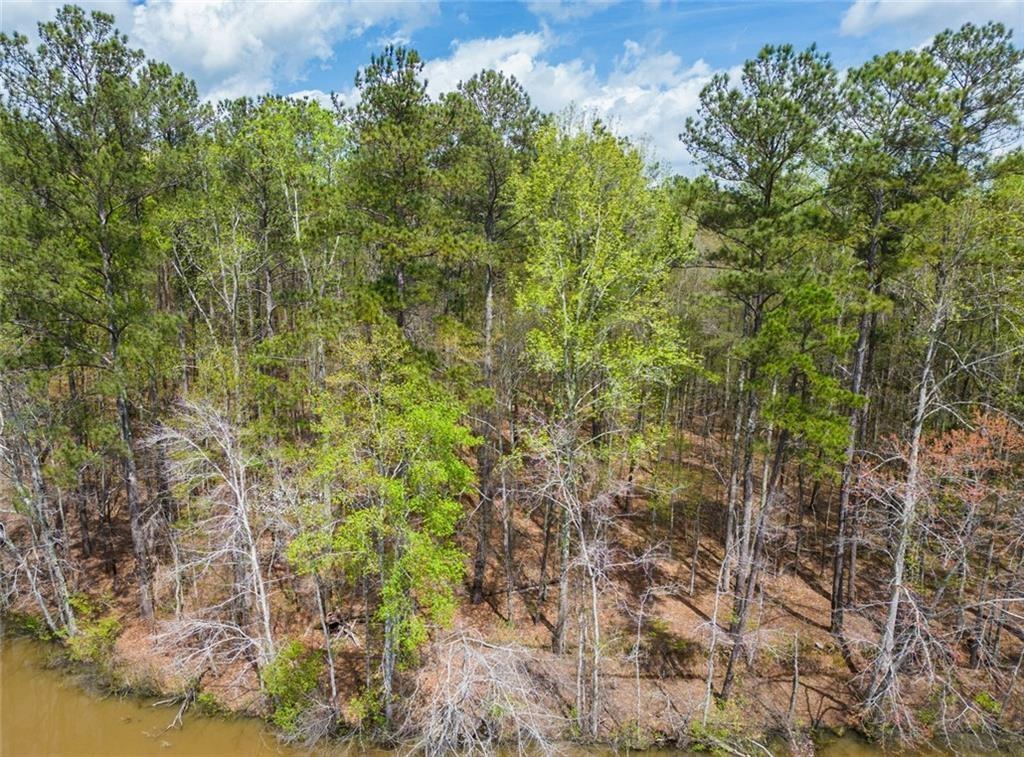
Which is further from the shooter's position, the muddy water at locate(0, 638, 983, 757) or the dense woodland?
the muddy water at locate(0, 638, 983, 757)

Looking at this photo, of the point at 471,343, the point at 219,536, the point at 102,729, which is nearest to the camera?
the point at 102,729

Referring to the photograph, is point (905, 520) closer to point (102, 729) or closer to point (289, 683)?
point (289, 683)

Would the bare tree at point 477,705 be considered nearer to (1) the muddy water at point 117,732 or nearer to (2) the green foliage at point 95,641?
(1) the muddy water at point 117,732

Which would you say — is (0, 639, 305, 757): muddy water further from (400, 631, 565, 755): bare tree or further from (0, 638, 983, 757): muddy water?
(400, 631, 565, 755): bare tree

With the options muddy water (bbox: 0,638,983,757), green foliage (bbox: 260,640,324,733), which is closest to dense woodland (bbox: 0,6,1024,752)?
green foliage (bbox: 260,640,324,733)

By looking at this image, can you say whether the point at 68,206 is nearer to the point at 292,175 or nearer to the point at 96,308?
the point at 96,308

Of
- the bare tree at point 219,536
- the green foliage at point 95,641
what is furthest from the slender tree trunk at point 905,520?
the green foliage at point 95,641

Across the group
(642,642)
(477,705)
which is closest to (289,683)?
(477,705)
